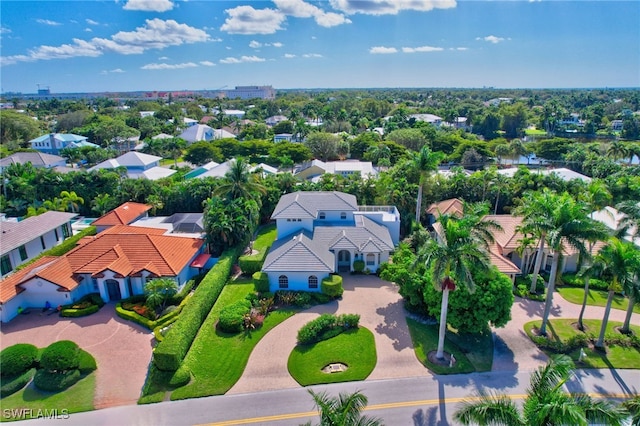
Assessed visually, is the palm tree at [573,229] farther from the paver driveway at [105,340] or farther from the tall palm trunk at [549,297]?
the paver driveway at [105,340]

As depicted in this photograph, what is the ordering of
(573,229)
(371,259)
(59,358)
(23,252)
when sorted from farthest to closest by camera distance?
(23,252)
(371,259)
(573,229)
(59,358)

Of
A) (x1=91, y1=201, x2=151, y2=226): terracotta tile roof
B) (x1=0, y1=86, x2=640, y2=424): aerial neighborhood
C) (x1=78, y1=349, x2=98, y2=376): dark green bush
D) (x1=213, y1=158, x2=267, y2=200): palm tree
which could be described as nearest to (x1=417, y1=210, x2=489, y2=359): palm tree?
(x1=0, y1=86, x2=640, y2=424): aerial neighborhood

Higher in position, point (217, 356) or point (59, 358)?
point (59, 358)

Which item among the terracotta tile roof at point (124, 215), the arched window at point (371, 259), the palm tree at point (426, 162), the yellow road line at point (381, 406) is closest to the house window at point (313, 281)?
the arched window at point (371, 259)

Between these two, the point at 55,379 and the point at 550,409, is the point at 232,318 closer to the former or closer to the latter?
the point at 55,379

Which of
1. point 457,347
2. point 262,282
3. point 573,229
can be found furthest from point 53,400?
point 573,229

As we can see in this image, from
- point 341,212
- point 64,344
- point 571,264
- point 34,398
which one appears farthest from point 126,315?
point 571,264

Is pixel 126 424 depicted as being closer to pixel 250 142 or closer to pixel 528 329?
pixel 528 329

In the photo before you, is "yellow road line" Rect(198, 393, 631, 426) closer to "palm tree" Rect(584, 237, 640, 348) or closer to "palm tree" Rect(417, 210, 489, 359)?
"palm tree" Rect(584, 237, 640, 348)
